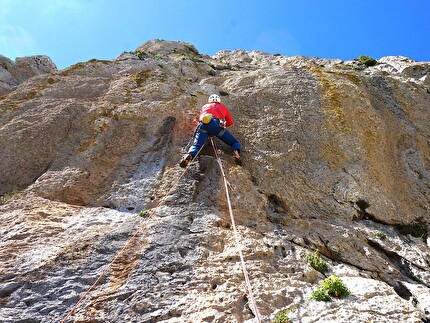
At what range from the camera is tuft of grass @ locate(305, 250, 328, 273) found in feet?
24.2

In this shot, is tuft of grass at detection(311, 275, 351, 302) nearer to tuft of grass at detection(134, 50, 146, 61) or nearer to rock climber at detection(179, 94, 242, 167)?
rock climber at detection(179, 94, 242, 167)

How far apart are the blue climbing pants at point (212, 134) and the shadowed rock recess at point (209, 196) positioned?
1.18 feet

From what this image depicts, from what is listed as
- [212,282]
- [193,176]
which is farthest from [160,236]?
[193,176]

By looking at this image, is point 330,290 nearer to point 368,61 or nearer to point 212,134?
point 212,134

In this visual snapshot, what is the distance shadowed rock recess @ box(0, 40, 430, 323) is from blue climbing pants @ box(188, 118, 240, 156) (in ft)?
1.18

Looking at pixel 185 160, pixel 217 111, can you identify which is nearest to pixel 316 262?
pixel 185 160

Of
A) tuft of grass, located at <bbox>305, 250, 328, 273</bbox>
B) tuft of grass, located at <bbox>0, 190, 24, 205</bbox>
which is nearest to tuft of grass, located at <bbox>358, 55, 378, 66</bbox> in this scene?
tuft of grass, located at <bbox>305, 250, 328, 273</bbox>

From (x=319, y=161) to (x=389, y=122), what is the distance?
460 cm

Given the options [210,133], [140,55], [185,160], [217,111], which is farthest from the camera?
[140,55]

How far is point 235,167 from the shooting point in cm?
1034

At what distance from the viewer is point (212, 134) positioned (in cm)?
1110

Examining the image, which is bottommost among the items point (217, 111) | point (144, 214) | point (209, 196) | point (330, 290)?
point (330, 290)

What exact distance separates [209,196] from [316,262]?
2.98 metres

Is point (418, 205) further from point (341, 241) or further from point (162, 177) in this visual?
point (162, 177)
